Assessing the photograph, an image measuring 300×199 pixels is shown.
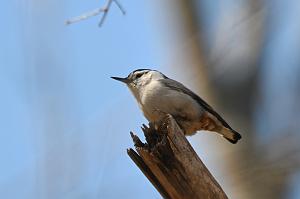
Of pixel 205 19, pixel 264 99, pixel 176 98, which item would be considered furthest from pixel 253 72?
pixel 176 98

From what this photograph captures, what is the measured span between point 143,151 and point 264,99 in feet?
6.41

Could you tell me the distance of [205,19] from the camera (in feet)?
16.7

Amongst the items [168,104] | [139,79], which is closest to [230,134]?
[168,104]

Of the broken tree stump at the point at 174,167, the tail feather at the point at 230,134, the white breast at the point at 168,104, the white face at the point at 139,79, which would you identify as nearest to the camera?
the broken tree stump at the point at 174,167

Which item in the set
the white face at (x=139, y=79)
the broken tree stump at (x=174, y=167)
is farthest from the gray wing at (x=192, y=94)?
the broken tree stump at (x=174, y=167)

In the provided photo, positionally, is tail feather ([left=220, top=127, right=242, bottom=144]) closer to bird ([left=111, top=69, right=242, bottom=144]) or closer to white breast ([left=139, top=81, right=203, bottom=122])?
bird ([left=111, top=69, right=242, bottom=144])

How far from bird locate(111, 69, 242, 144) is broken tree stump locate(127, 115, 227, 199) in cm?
101

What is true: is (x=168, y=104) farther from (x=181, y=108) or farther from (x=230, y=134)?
(x=230, y=134)

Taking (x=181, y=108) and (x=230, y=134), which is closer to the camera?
(x=181, y=108)

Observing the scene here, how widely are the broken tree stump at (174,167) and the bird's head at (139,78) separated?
1430 mm

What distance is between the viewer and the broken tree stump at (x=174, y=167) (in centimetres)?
294

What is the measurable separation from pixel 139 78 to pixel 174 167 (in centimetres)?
182

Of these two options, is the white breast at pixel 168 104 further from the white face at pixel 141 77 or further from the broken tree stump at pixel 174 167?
the broken tree stump at pixel 174 167

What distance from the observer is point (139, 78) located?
4.72 meters
